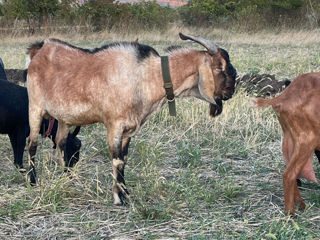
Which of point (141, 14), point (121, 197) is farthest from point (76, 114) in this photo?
point (141, 14)

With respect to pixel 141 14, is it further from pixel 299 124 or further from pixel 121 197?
pixel 299 124

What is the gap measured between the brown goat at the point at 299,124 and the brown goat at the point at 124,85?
2.14ft

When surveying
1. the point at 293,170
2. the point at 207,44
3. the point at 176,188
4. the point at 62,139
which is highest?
the point at 207,44

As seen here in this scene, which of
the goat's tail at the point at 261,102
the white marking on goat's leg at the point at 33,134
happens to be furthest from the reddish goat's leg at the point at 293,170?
the white marking on goat's leg at the point at 33,134

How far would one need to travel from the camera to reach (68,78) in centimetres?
505

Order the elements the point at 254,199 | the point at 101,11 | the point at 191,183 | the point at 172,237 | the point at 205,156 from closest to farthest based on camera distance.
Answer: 1. the point at 172,237
2. the point at 254,199
3. the point at 191,183
4. the point at 205,156
5. the point at 101,11

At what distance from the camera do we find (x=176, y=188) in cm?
482

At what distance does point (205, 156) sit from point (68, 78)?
2.12 metres

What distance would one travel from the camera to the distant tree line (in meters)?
25.4

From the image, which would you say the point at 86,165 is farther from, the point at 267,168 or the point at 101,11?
the point at 101,11

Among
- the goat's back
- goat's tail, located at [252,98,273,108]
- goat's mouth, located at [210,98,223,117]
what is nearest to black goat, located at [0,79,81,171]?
the goat's back

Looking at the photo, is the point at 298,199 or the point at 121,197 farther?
the point at 121,197

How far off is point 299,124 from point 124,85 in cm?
167

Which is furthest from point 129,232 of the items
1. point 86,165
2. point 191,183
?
point 86,165
